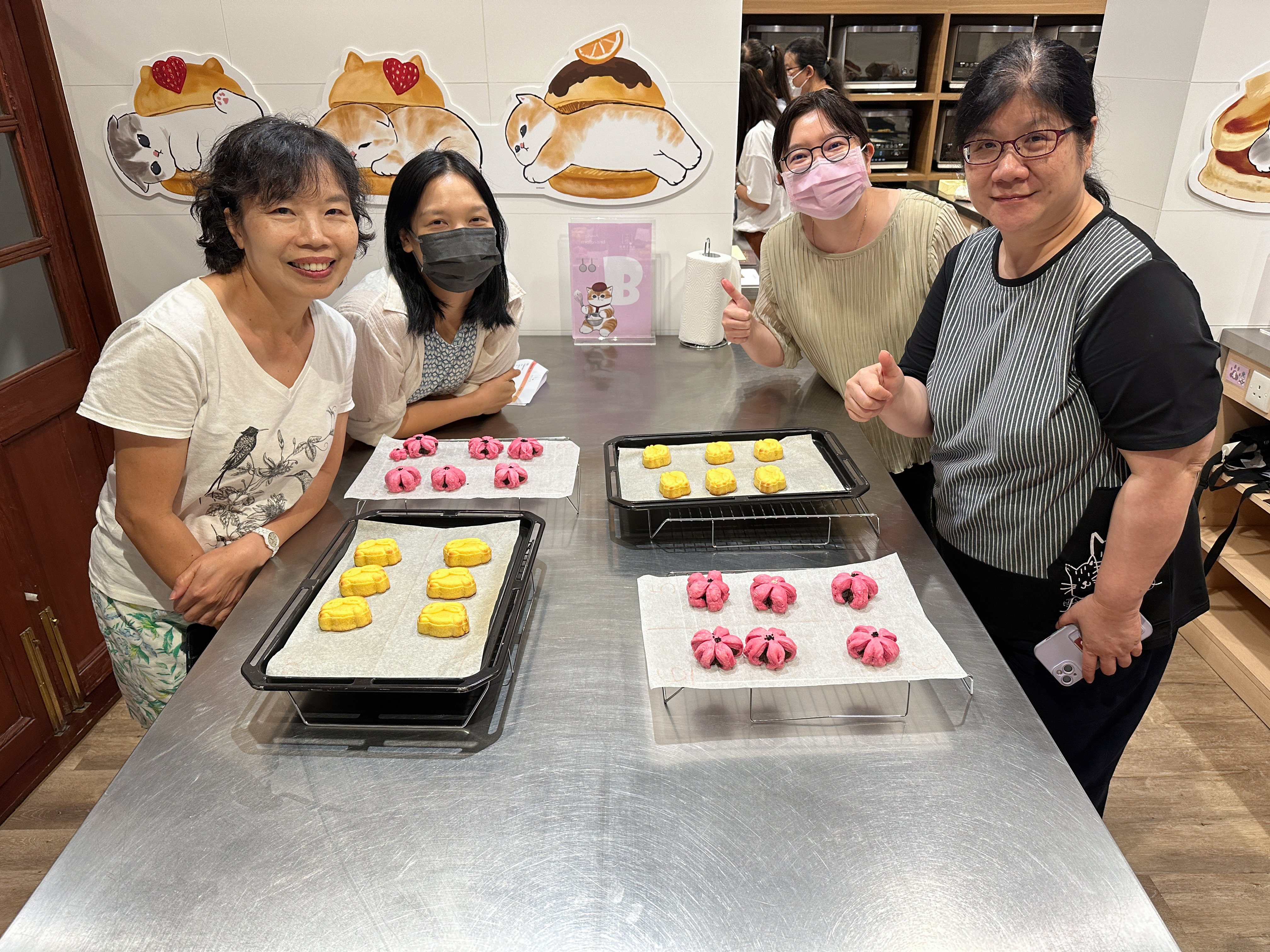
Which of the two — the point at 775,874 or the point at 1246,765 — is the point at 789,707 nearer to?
the point at 775,874

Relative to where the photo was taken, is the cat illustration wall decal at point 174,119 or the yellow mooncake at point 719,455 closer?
the yellow mooncake at point 719,455

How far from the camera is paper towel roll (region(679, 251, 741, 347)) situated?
8.11ft

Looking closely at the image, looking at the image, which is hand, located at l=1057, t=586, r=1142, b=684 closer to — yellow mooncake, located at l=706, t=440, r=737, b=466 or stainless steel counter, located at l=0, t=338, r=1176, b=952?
stainless steel counter, located at l=0, t=338, r=1176, b=952

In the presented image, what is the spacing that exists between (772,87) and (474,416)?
294 centimetres

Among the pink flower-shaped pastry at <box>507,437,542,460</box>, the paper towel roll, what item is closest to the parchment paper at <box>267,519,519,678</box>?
the pink flower-shaped pastry at <box>507,437,542,460</box>

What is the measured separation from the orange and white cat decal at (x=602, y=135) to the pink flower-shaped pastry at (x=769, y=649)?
1.81 m

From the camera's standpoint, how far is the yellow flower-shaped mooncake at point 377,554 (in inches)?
53.7

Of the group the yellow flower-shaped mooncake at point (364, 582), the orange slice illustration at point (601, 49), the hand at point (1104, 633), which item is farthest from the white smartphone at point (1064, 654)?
the orange slice illustration at point (601, 49)

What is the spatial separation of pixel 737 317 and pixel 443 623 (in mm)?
1036

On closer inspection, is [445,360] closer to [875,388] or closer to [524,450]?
[524,450]

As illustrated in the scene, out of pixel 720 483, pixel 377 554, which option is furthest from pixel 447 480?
pixel 720 483

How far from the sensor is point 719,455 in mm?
1651

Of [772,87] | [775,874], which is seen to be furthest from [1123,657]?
[772,87]

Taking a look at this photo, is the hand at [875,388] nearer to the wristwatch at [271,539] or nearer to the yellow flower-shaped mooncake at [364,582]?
the yellow flower-shaped mooncake at [364,582]
